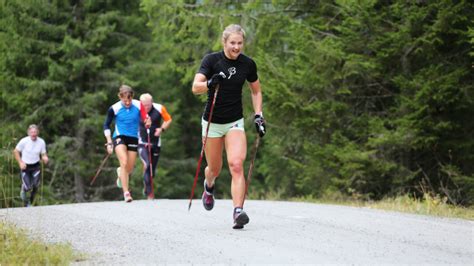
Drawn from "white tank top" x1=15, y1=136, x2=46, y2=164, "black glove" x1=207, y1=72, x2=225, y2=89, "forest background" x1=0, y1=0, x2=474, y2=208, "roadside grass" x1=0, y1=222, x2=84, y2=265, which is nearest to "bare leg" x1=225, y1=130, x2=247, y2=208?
"black glove" x1=207, y1=72, x2=225, y2=89

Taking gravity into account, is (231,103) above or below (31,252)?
above

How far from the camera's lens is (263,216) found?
11.0 m

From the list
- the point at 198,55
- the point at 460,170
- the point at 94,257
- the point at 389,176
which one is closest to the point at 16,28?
the point at 198,55

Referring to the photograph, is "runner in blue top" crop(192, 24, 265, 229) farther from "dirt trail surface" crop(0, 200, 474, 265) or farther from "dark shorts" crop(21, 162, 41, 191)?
"dark shorts" crop(21, 162, 41, 191)

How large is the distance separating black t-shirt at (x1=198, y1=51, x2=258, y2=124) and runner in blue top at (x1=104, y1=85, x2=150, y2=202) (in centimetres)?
541

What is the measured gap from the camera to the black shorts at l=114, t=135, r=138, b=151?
1462cm

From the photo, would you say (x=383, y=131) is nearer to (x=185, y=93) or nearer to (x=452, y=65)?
(x=452, y=65)

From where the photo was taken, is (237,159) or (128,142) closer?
(237,159)

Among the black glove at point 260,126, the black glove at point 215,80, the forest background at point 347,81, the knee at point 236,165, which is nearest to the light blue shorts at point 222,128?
the black glove at point 260,126

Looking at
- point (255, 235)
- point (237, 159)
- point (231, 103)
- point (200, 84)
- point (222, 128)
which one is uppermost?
point (200, 84)

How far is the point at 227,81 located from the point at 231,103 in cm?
28

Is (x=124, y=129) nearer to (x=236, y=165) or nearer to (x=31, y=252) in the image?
(x=236, y=165)

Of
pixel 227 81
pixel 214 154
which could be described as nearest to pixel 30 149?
pixel 214 154

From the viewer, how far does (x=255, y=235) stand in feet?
28.3
